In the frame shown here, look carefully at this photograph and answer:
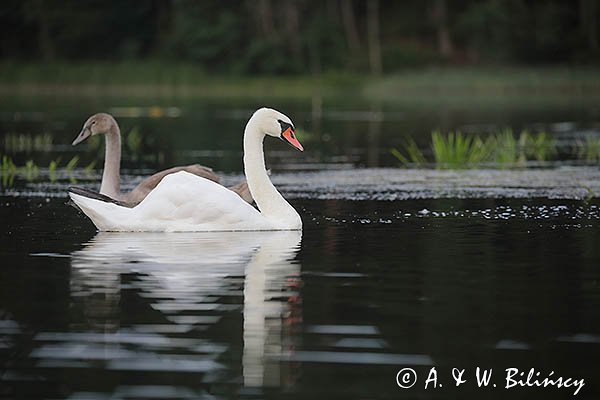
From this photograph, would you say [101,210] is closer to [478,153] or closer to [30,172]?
[30,172]

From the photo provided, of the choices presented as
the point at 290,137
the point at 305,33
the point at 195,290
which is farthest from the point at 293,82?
the point at 195,290

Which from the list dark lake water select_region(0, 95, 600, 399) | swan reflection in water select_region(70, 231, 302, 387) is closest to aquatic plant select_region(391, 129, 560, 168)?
dark lake water select_region(0, 95, 600, 399)

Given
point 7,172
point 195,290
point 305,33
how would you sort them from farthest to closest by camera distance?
point 305,33 → point 7,172 → point 195,290

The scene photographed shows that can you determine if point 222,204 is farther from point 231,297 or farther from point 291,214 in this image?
point 231,297

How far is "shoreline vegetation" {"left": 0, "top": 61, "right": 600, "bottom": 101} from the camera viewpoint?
59.9 metres

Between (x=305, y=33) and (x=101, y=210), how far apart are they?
6333 cm

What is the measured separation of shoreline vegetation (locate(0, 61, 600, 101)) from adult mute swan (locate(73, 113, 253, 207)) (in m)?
42.2

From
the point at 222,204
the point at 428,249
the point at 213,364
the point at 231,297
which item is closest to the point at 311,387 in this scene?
the point at 213,364

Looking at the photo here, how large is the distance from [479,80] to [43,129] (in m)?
31.5

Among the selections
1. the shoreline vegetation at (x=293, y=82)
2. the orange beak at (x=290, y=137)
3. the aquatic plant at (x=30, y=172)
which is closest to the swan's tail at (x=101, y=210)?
the orange beak at (x=290, y=137)

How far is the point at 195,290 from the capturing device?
900 centimetres

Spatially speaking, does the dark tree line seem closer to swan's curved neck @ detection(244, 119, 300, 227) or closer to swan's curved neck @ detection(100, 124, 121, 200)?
swan's curved neck @ detection(100, 124, 121, 200)

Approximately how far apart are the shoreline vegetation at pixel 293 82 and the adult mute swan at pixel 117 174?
42.2m

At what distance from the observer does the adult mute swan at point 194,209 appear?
473 inches
